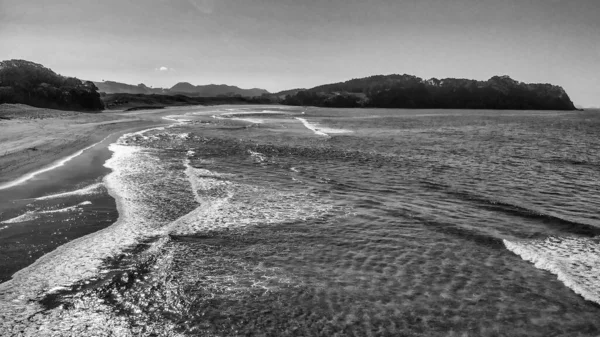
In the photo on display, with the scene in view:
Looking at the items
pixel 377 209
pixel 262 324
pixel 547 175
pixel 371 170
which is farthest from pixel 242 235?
pixel 547 175

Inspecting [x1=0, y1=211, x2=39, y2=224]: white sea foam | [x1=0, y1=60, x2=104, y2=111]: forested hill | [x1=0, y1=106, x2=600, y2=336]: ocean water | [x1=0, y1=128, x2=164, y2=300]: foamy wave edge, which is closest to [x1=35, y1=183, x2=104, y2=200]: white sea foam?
[x1=0, y1=106, x2=600, y2=336]: ocean water

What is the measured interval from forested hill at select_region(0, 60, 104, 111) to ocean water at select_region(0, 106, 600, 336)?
A: 6825 cm

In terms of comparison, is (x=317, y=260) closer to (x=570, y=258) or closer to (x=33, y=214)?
(x=570, y=258)

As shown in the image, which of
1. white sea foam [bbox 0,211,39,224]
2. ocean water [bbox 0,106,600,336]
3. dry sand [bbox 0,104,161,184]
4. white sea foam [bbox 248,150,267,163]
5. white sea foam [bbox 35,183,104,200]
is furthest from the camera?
white sea foam [bbox 248,150,267,163]

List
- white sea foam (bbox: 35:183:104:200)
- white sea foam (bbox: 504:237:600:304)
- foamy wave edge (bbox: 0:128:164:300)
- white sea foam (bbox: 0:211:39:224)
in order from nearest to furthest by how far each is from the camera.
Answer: foamy wave edge (bbox: 0:128:164:300) → white sea foam (bbox: 504:237:600:304) → white sea foam (bbox: 0:211:39:224) → white sea foam (bbox: 35:183:104:200)

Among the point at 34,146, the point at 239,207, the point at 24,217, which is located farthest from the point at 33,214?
the point at 34,146

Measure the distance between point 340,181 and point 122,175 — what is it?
384 inches

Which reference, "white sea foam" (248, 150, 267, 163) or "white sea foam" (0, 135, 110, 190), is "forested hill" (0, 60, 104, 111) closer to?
"white sea foam" (0, 135, 110, 190)

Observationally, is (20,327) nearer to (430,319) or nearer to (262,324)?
(262,324)

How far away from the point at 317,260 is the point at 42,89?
84.1m

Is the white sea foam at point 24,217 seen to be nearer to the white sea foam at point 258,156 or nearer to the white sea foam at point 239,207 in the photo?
the white sea foam at point 239,207

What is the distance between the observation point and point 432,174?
61.6ft

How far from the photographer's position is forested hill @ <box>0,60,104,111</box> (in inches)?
2717

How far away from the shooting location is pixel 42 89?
7288cm
